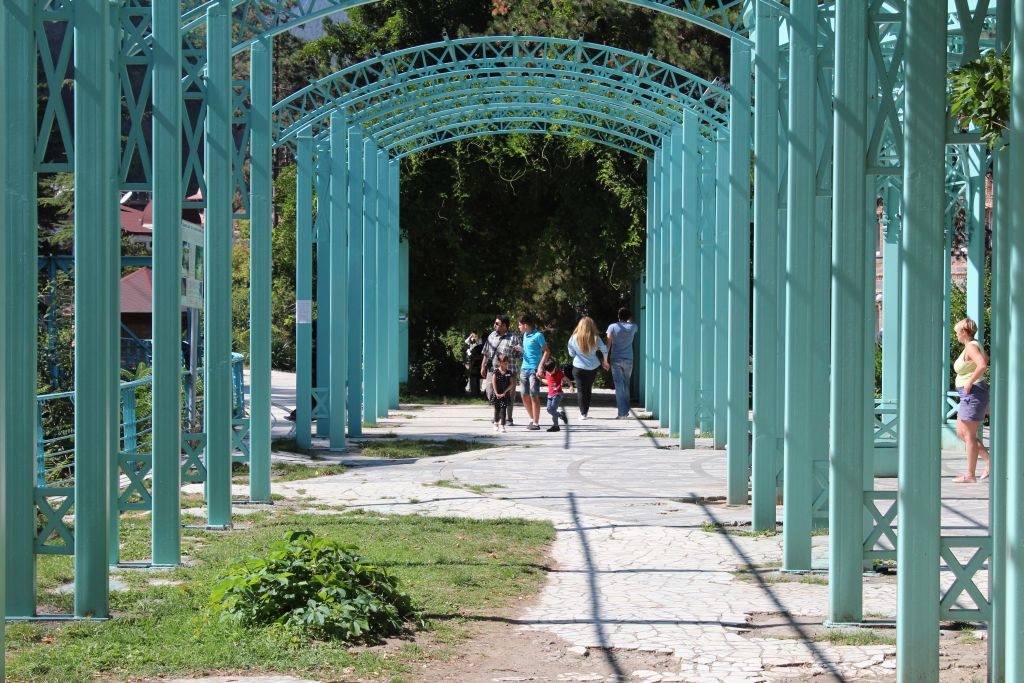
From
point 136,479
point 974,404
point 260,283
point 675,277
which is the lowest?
point 136,479

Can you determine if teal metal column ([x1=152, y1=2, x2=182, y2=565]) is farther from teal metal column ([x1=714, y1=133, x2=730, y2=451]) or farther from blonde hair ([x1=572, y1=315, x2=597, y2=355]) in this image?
blonde hair ([x1=572, y1=315, x2=597, y2=355])

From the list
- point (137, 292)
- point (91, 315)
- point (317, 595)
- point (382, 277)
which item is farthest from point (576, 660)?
point (137, 292)

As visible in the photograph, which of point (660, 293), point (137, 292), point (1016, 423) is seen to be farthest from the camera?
point (137, 292)

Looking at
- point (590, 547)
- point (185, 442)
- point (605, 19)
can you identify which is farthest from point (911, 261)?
point (605, 19)

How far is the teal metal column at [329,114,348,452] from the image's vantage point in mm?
17844

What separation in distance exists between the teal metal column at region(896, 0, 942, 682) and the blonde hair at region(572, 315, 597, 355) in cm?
1635

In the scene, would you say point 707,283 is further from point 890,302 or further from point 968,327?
point 968,327

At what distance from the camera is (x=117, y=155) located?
8508mm

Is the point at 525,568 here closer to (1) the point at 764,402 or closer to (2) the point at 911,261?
(1) the point at 764,402

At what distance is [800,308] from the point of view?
9.07m

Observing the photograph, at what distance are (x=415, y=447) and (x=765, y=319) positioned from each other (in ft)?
28.2

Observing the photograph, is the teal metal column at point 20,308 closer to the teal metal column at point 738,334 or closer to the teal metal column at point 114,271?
the teal metal column at point 114,271

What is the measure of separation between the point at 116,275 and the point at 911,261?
4.60 meters

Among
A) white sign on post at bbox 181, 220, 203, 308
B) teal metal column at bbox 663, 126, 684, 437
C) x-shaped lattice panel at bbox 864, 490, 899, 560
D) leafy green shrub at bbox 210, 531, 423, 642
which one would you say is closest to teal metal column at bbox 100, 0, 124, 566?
leafy green shrub at bbox 210, 531, 423, 642
